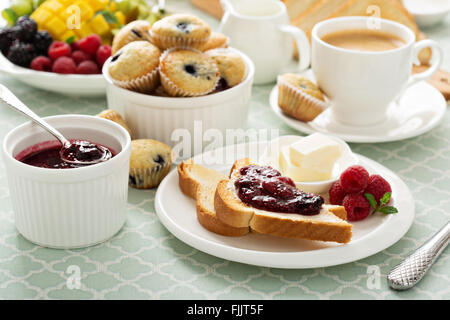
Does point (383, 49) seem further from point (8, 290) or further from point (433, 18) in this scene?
point (8, 290)

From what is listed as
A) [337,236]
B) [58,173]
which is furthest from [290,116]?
[58,173]

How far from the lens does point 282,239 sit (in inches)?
56.4

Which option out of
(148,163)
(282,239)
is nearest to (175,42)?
(148,163)

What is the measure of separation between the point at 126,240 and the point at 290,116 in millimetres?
815

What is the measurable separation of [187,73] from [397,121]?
2.55ft

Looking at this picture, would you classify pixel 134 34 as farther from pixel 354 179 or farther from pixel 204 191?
pixel 354 179

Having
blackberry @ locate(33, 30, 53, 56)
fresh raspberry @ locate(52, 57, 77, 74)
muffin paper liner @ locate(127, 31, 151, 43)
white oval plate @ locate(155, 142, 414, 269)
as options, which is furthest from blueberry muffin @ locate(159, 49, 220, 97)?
blackberry @ locate(33, 30, 53, 56)

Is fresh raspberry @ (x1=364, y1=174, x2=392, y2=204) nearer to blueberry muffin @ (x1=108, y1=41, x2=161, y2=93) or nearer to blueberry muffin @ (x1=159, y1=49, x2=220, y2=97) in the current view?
blueberry muffin @ (x1=159, y1=49, x2=220, y2=97)

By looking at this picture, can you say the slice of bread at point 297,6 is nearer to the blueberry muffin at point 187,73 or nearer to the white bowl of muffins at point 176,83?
the white bowl of muffins at point 176,83

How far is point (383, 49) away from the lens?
2025 millimetres

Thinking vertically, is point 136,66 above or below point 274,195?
above

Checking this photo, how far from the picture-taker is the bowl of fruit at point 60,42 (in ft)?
6.95

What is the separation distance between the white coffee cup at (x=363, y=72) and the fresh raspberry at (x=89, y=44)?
80cm

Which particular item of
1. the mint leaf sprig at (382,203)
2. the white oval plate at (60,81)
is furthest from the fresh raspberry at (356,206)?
the white oval plate at (60,81)
